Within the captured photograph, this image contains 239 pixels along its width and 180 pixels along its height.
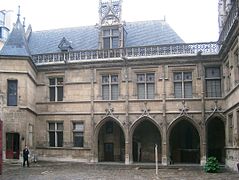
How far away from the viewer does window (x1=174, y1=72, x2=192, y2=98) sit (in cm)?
2533

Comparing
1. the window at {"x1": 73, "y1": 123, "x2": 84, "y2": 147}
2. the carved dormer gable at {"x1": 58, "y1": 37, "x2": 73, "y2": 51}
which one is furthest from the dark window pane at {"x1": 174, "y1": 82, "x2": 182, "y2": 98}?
the carved dormer gable at {"x1": 58, "y1": 37, "x2": 73, "y2": 51}

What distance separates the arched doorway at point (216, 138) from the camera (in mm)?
25812

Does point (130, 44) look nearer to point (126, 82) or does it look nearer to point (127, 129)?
point (126, 82)

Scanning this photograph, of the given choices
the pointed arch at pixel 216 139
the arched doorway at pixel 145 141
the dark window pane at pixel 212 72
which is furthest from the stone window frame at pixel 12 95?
the pointed arch at pixel 216 139

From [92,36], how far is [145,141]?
890 centimetres

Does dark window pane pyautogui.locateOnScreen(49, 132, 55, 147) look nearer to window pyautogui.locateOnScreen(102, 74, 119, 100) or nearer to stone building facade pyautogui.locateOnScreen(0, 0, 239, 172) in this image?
stone building facade pyautogui.locateOnScreen(0, 0, 239, 172)

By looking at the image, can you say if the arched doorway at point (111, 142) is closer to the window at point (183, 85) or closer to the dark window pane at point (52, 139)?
the dark window pane at point (52, 139)

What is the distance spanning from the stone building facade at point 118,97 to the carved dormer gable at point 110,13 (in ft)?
0.23

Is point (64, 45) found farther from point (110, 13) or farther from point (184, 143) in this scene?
point (184, 143)

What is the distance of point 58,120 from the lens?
27031 mm

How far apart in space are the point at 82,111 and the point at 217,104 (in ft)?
29.3

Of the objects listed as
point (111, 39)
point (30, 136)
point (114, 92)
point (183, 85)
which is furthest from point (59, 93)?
point (183, 85)

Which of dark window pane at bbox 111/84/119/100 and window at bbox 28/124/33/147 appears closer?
window at bbox 28/124/33/147

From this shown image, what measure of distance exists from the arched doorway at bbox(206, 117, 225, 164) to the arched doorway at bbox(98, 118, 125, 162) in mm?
5873
